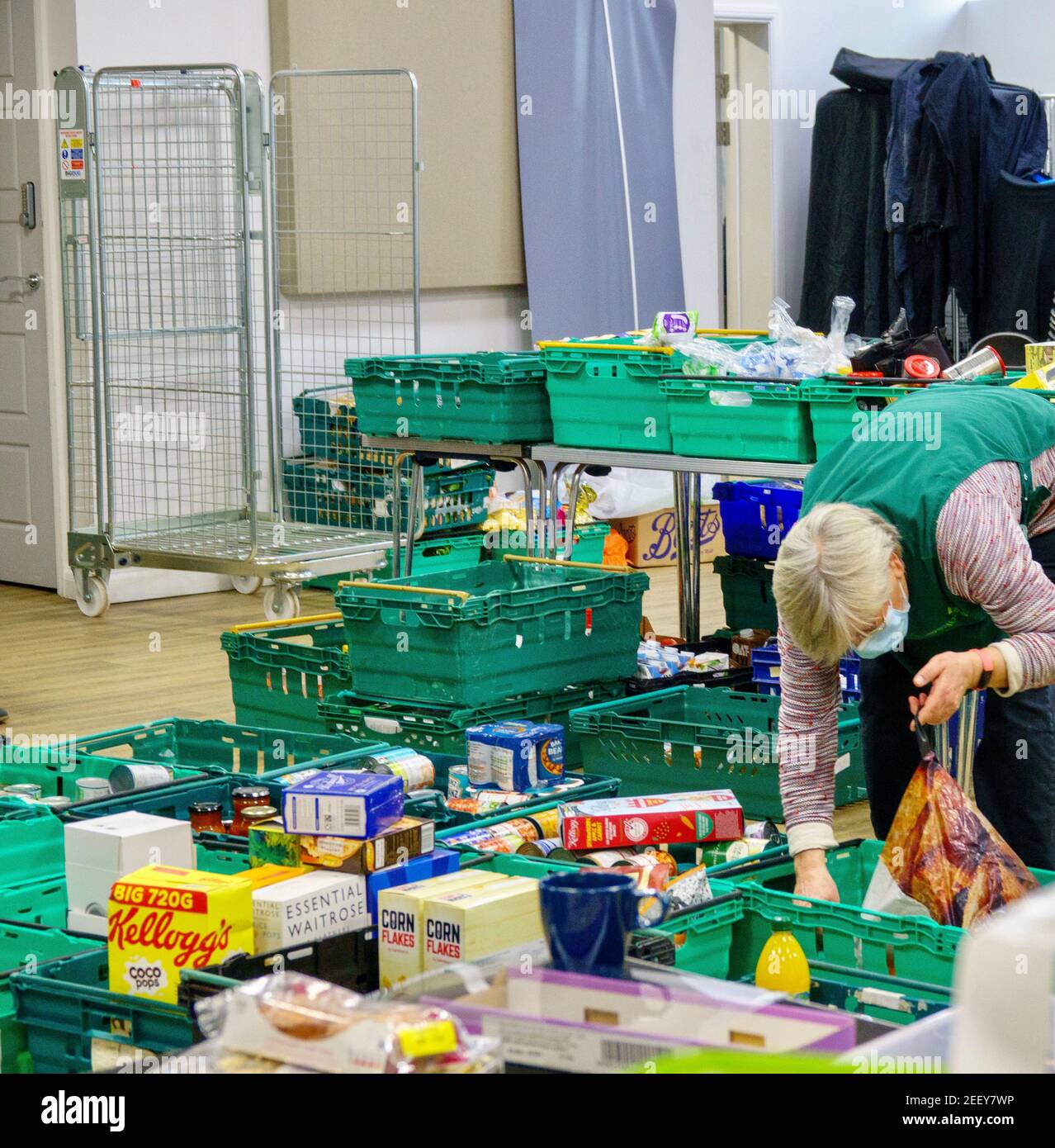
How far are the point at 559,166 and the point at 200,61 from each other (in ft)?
5.76

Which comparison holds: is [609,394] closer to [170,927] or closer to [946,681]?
[946,681]

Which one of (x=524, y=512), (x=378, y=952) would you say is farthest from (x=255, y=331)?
(x=378, y=952)

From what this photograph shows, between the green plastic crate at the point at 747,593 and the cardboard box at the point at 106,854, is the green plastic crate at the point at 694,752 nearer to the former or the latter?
the green plastic crate at the point at 747,593

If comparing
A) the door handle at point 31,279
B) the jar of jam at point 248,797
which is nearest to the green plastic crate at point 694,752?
the jar of jam at point 248,797

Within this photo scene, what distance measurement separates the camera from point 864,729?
8.85 ft

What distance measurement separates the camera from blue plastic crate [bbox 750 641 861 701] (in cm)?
415

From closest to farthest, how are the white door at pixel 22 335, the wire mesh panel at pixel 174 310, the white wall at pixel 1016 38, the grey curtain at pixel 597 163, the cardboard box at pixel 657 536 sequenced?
the wire mesh panel at pixel 174 310 → the white door at pixel 22 335 → the cardboard box at pixel 657 536 → the grey curtain at pixel 597 163 → the white wall at pixel 1016 38

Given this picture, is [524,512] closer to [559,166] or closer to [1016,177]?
[559,166]

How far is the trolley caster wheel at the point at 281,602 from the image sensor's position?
591 centimetres

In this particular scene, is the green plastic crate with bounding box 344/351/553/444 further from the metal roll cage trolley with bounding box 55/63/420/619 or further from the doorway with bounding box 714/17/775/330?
the doorway with bounding box 714/17/775/330

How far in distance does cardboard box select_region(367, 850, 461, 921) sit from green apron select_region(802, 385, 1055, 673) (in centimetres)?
72

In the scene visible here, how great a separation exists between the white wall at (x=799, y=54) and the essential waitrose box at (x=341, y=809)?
7215mm

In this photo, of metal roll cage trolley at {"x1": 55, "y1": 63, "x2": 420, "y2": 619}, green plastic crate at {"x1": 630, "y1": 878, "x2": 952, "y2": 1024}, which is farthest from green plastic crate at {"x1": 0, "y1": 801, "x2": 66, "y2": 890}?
metal roll cage trolley at {"x1": 55, "y1": 63, "x2": 420, "y2": 619}
